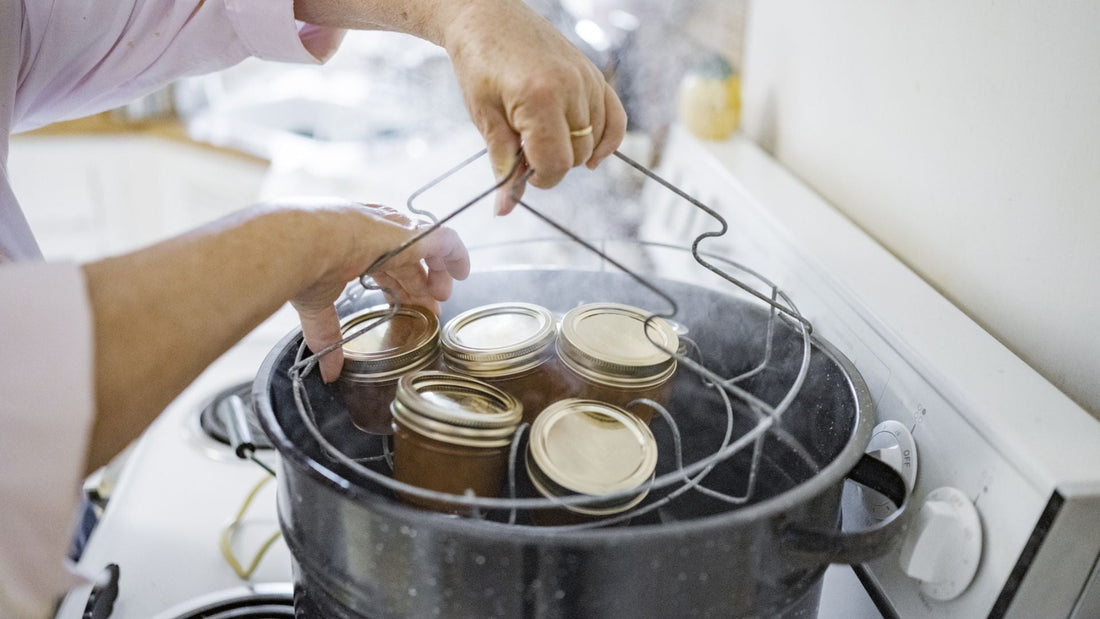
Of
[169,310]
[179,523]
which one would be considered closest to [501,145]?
[169,310]

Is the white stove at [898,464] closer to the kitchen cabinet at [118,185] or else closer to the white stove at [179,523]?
the white stove at [179,523]

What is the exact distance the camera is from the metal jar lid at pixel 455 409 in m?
0.52

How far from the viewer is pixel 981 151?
70cm

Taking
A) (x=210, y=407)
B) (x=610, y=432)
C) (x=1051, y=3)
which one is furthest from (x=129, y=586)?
(x=1051, y=3)

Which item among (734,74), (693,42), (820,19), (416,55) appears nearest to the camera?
(820,19)

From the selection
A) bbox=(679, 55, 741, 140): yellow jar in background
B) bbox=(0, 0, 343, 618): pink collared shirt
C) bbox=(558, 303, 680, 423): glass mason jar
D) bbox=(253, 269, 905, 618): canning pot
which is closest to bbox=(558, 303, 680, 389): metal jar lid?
bbox=(558, 303, 680, 423): glass mason jar

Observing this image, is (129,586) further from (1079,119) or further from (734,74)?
(734,74)

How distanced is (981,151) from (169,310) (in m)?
0.67

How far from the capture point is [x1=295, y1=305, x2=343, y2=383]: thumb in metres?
0.63

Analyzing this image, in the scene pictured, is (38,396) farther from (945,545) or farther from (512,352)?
(945,545)

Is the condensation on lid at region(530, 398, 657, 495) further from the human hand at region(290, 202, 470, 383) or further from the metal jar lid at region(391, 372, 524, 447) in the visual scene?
the human hand at region(290, 202, 470, 383)

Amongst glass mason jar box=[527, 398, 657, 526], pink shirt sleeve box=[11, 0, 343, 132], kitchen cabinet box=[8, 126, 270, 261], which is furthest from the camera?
kitchen cabinet box=[8, 126, 270, 261]

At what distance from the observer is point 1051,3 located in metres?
0.61

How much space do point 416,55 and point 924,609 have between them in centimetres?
204
